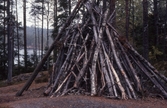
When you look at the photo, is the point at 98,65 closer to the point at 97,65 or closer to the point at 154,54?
the point at 97,65

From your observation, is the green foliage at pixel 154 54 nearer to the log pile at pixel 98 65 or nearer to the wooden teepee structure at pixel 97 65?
the wooden teepee structure at pixel 97 65

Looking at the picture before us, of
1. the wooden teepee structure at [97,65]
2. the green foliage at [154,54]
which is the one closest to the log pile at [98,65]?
the wooden teepee structure at [97,65]

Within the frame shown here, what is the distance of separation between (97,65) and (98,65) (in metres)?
0.15

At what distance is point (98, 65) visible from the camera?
421 inches

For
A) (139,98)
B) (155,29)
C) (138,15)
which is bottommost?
(139,98)

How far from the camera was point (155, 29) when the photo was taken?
95.0 feet

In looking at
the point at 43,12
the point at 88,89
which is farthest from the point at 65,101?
the point at 43,12

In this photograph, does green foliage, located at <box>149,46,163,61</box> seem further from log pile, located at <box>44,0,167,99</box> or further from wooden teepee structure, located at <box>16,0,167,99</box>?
log pile, located at <box>44,0,167,99</box>

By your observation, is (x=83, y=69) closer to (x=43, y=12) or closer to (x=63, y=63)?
(x=63, y=63)

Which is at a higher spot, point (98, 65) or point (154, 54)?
point (98, 65)

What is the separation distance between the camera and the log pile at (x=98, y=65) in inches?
393

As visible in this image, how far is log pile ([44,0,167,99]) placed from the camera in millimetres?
9992

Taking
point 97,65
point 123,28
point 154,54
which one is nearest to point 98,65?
point 97,65

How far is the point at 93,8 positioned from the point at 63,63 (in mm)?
3017
